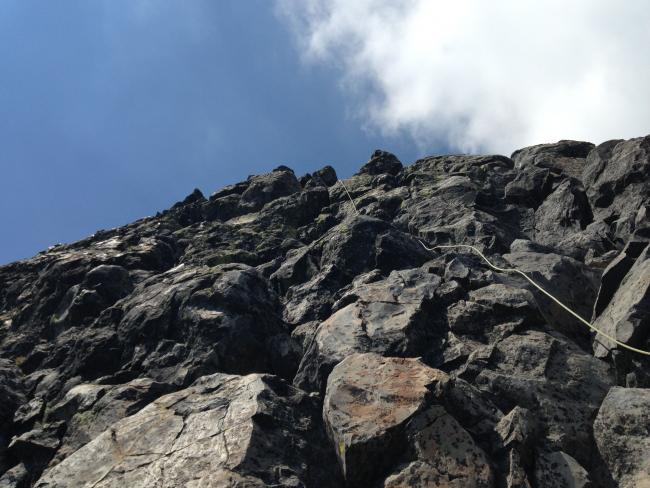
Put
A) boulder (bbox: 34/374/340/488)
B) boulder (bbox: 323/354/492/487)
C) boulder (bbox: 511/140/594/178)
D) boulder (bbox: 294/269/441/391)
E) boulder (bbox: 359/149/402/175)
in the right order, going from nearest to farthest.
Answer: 1. boulder (bbox: 323/354/492/487)
2. boulder (bbox: 34/374/340/488)
3. boulder (bbox: 294/269/441/391)
4. boulder (bbox: 511/140/594/178)
5. boulder (bbox: 359/149/402/175)

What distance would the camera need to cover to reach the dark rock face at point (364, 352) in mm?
13297

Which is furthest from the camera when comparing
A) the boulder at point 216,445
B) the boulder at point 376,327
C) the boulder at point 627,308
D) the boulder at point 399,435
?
the boulder at point 376,327

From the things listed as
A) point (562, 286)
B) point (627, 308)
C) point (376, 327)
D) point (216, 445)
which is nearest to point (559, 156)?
point (562, 286)

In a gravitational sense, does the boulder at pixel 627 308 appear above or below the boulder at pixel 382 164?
below

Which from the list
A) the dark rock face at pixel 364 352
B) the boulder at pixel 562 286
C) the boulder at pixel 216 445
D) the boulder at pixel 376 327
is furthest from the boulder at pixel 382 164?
the boulder at pixel 216 445

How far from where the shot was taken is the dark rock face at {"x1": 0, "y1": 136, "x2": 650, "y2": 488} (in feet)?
43.6

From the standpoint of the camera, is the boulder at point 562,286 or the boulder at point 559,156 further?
the boulder at point 559,156

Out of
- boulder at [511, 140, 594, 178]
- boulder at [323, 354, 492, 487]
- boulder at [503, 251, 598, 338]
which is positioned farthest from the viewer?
boulder at [511, 140, 594, 178]

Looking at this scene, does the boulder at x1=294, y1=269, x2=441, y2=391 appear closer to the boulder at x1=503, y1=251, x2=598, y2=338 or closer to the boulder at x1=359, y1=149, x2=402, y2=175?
the boulder at x1=503, y1=251, x2=598, y2=338

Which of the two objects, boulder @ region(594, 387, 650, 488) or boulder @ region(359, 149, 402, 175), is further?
boulder @ region(359, 149, 402, 175)

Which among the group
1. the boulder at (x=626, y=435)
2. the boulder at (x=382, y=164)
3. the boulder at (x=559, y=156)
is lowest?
the boulder at (x=626, y=435)

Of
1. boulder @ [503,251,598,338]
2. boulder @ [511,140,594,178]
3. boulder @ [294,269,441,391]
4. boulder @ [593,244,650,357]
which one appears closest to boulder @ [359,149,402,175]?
boulder @ [511,140,594,178]

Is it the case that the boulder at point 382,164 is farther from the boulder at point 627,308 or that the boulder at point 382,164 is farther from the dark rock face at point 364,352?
the boulder at point 627,308

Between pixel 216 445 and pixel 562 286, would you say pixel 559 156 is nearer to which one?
pixel 562 286
